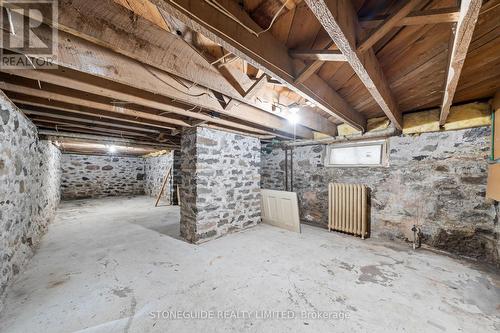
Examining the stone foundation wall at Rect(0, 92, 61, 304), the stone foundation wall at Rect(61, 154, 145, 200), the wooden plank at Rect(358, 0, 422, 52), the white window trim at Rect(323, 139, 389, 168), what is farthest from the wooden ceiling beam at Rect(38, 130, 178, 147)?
the stone foundation wall at Rect(61, 154, 145, 200)

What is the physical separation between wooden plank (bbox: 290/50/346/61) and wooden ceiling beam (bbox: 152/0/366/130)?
79 mm

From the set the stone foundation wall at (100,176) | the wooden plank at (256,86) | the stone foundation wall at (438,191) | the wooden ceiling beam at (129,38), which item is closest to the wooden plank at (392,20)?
the wooden plank at (256,86)

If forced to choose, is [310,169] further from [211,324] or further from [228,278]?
[211,324]

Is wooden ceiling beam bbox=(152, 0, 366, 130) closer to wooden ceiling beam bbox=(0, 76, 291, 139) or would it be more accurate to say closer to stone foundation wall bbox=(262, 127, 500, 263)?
wooden ceiling beam bbox=(0, 76, 291, 139)

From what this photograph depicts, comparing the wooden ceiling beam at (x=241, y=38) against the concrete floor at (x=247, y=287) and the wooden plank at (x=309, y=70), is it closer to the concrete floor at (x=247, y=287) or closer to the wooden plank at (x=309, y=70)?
the wooden plank at (x=309, y=70)

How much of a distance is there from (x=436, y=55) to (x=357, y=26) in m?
0.85

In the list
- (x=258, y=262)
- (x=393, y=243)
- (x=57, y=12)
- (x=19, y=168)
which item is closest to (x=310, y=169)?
(x=393, y=243)

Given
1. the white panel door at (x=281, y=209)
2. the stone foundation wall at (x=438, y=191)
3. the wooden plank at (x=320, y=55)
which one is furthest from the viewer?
the white panel door at (x=281, y=209)

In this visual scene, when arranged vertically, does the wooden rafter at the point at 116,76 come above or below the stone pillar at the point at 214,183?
above

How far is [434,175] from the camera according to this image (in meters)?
2.72

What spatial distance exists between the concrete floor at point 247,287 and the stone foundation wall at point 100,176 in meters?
5.26
